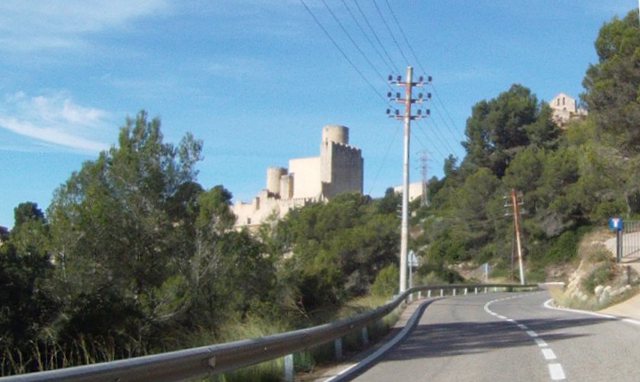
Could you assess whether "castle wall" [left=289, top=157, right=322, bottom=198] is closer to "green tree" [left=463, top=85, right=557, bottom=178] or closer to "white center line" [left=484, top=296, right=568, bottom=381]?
"green tree" [left=463, top=85, right=557, bottom=178]

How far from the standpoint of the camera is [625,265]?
3462 centimetres

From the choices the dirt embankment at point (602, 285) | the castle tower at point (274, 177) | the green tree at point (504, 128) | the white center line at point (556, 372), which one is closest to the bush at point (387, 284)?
the dirt embankment at point (602, 285)

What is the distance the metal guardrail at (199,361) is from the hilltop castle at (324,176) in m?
111

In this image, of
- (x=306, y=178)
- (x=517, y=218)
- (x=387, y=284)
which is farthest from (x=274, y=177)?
(x=387, y=284)

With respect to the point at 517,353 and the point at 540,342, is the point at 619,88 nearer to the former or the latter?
the point at 540,342

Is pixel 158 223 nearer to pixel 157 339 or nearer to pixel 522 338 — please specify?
pixel 157 339

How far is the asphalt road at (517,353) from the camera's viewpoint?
11.0 meters

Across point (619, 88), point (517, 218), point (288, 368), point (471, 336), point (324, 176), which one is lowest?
point (471, 336)

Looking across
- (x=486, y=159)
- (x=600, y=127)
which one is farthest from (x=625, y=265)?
(x=486, y=159)

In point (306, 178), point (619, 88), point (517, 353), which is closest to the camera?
point (517, 353)

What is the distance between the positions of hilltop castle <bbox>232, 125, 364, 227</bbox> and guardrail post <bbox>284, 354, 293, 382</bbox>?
111740 millimetres

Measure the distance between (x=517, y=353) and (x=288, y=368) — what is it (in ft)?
15.6

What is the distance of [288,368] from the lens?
35.7 ft

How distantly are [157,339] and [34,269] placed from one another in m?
2.99
